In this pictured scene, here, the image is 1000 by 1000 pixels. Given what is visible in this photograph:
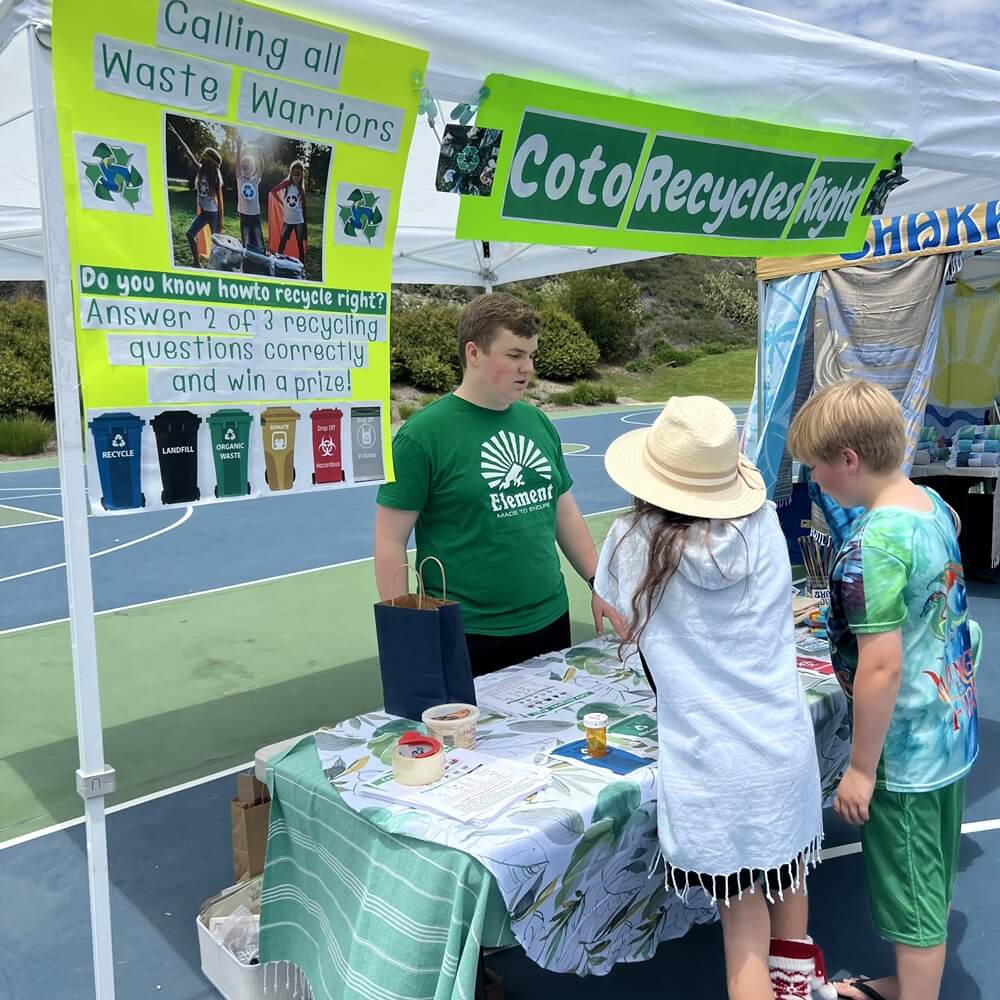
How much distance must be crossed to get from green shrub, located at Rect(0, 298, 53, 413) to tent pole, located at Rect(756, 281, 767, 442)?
57.2 ft

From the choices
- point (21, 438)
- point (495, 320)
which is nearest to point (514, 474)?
point (495, 320)

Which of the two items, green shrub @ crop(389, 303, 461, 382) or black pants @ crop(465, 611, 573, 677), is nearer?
black pants @ crop(465, 611, 573, 677)

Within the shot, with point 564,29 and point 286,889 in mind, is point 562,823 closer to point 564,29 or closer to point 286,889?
point 286,889

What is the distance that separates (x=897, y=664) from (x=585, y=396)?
27.9 m

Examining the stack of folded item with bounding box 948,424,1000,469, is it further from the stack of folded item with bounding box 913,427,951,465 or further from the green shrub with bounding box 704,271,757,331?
the green shrub with bounding box 704,271,757,331

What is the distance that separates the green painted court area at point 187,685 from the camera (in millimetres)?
4211

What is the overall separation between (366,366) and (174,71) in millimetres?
804

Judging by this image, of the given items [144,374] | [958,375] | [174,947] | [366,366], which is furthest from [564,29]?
[958,375]

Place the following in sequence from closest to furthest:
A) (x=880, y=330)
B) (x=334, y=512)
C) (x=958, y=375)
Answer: (x=880, y=330), (x=958, y=375), (x=334, y=512)

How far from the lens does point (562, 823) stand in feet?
6.10

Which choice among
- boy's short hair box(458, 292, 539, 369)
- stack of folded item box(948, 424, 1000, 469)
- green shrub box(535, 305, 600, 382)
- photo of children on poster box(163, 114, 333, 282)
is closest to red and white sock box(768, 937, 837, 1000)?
boy's short hair box(458, 292, 539, 369)

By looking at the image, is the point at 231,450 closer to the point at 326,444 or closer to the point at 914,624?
the point at 326,444

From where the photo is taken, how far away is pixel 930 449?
757 centimetres

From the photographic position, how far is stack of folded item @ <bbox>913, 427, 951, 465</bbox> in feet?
24.5
